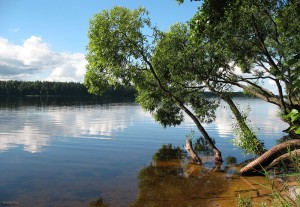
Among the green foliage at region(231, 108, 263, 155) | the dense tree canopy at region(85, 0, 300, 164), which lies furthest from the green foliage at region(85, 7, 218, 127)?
the green foliage at region(231, 108, 263, 155)

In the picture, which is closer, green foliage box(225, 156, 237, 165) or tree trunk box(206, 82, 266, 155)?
tree trunk box(206, 82, 266, 155)

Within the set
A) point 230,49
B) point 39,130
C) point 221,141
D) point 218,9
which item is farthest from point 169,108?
point 39,130

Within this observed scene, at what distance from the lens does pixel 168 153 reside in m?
28.1

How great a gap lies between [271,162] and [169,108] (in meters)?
13.7

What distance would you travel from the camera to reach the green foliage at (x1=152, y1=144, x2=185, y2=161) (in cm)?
2616

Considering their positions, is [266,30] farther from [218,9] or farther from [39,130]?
[39,130]

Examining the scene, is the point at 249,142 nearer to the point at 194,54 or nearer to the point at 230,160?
the point at 230,160

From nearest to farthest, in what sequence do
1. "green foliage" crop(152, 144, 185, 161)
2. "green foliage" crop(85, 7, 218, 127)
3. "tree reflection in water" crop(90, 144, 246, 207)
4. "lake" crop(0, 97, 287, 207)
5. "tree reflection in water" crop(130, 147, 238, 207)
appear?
"tree reflection in water" crop(90, 144, 246, 207), "tree reflection in water" crop(130, 147, 238, 207), "lake" crop(0, 97, 287, 207), "green foliage" crop(85, 7, 218, 127), "green foliage" crop(152, 144, 185, 161)

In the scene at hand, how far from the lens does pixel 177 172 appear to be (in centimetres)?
2111

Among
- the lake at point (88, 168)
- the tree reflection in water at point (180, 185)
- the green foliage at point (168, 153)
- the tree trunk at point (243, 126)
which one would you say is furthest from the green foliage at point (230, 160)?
the green foliage at point (168, 153)

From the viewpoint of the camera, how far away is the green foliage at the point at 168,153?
85.8 ft

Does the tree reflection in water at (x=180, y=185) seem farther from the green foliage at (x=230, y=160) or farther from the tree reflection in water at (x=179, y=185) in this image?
the green foliage at (x=230, y=160)

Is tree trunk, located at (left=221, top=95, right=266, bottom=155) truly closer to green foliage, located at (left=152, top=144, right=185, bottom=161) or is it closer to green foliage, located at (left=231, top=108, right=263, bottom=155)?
green foliage, located at (left=231, top=108, right=263, bottom=155)

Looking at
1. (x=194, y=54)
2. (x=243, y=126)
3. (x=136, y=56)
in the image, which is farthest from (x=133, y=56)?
(x=243, y=126)
